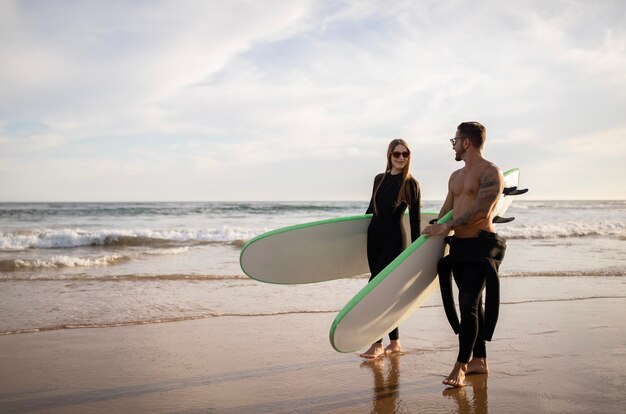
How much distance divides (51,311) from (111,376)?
2463 millimetres

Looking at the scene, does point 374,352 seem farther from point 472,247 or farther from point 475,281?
point 472,247

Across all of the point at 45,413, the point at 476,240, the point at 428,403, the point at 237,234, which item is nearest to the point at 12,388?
the point at 45,413

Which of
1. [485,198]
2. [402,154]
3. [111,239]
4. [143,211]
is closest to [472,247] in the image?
[485,198]

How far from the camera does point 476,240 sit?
3.16 metres

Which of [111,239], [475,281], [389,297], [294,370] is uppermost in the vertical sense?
[475,281]

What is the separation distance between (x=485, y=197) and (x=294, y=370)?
1678 millimetres

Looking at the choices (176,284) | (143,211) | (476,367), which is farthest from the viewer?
(143,211)

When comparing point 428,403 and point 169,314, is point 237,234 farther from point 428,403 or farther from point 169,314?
point 428,403

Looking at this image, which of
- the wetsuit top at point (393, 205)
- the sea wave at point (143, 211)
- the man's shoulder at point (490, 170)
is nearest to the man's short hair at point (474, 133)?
the man's shoulder at point (490, 170)

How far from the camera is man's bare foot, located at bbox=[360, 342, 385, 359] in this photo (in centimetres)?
379

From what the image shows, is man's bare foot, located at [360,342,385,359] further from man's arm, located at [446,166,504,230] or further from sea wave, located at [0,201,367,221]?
sea wave, located at [0,201,367,221]

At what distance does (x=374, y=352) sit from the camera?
3812 millimetres

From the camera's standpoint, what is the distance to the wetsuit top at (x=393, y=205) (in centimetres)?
374

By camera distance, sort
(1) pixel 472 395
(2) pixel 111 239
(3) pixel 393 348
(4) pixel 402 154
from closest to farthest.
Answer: (1) pixel 472 395 → (4) pixel 402 154 → (3) pixel 393 348 → (2) pixel 111 239
